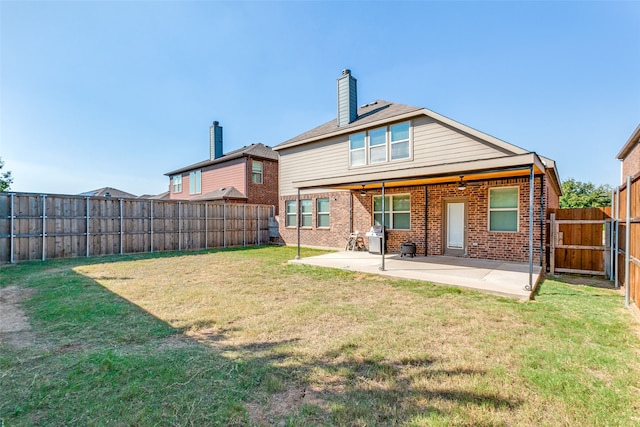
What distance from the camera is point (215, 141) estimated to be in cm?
2228

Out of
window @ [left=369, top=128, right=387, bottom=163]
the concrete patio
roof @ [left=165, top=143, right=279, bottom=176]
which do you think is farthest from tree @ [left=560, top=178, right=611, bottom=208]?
roof @ [left=165, top=143, right=279, bottom=176]

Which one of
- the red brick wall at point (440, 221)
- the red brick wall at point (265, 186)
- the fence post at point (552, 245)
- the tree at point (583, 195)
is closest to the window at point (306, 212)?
the red brick wall at point (440, 221)

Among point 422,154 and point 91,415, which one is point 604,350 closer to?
point 91,415

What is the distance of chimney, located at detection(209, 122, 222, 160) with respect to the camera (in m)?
22.2

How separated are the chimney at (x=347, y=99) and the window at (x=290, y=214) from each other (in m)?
4.72

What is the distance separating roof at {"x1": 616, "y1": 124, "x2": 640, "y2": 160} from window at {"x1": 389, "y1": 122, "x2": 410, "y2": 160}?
948 centimetres

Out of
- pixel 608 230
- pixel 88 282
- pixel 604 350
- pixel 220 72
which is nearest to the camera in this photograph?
pixel 604 350

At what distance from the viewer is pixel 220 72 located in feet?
43.8

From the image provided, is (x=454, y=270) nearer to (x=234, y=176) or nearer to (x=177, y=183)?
(x=234, y=176)

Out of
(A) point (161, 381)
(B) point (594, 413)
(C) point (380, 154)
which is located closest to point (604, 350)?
(B) point (594, 413)

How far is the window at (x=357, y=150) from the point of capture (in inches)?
487

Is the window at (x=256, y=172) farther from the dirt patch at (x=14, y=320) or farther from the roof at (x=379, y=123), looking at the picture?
the dirt patch at (x=14, y=320)

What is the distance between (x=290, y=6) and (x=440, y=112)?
623 cm

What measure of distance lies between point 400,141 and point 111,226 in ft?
39.6
